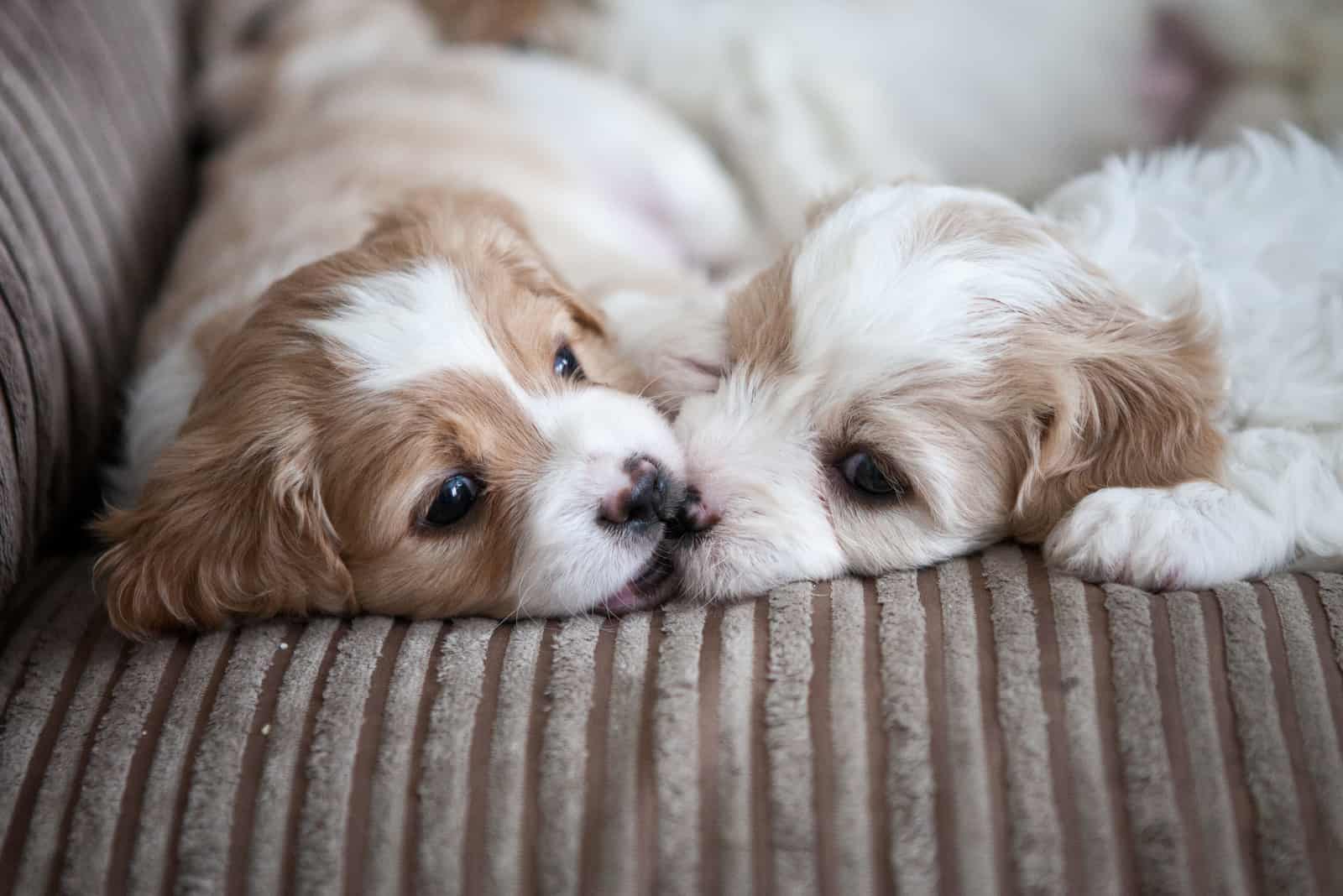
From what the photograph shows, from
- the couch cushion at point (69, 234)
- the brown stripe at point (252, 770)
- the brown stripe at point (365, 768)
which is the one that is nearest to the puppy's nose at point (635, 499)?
the brown stripe at point (365, 768)

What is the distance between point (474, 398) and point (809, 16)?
7.14 ft

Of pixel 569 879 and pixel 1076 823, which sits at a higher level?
pixel 1076 823

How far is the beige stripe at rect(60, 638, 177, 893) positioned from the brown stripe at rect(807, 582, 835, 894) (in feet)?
3.02

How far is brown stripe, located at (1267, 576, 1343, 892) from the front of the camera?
1.29 meters

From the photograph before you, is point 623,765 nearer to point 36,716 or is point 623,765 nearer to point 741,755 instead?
point 741,755

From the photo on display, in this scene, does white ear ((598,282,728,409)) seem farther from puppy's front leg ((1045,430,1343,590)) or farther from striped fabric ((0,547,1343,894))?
puppy's front leg ((1045,430,1343,590))

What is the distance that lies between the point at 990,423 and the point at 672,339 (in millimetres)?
633

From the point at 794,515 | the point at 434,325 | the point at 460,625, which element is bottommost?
the point at 460,625

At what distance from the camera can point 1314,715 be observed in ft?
4.55

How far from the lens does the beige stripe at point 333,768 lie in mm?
1396

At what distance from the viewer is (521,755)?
1.45 m

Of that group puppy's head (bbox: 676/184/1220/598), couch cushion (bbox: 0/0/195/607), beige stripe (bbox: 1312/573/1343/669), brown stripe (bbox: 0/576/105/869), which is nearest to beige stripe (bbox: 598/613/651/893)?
puppy's head (bbox: 676/184/1220/598)

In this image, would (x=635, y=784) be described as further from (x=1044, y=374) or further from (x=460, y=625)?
(x=1044, y=374)

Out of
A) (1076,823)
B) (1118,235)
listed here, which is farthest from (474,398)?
(1118,235)
